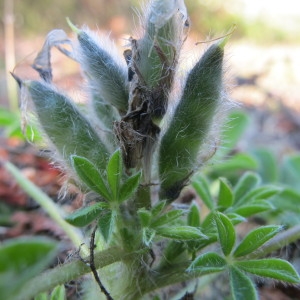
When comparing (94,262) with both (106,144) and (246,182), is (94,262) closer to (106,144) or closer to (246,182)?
(106,144)

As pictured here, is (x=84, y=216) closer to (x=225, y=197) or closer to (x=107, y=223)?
(x=107, y=223)

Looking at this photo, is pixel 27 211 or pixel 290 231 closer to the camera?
pixel 290 231

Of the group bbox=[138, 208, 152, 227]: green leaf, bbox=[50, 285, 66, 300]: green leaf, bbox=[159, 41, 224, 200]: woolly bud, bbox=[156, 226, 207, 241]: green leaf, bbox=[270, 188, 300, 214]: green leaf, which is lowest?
bbox=[270, 188, 300, 214]: green leaf

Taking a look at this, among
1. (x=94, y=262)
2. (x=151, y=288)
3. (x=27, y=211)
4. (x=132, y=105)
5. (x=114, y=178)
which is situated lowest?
(x=27, y=211)

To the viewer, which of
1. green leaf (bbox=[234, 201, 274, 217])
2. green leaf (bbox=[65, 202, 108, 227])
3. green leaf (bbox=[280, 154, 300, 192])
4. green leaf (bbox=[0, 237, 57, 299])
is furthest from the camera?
green leaf (bbox=[280, 154, 300, 192])

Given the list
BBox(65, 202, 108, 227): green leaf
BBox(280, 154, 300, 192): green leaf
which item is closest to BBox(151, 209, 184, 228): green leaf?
BBox(65, 202, 108, 227): green leaf

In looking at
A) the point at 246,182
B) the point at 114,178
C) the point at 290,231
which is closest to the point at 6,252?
the point at 114,178

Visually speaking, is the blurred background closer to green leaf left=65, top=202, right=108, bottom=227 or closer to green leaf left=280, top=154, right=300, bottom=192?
green leaf left=280, top=154, right=300, bottom=192

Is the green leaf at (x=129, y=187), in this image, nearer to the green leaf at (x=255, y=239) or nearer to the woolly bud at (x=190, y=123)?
the woolly bud at (x=190, y=123)
